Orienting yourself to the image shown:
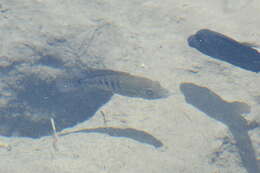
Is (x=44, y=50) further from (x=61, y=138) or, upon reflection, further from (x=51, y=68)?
(x=61, y=138)

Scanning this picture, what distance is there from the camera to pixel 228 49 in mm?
4871

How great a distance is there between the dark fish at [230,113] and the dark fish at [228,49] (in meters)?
0.71

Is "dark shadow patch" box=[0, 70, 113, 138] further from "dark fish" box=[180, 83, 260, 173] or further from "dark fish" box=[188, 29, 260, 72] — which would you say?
"dark fish" box=[188, 29, 260, 72]

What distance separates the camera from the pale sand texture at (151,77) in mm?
3971

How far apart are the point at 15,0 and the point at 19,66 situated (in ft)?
6.25

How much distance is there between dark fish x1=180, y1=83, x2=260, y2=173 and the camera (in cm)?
463

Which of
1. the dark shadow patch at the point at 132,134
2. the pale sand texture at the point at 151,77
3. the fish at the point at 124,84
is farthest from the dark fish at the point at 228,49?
the dark shadow patch at the point at 132,134

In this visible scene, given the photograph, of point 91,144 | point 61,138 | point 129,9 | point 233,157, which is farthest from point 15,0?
point 233,157

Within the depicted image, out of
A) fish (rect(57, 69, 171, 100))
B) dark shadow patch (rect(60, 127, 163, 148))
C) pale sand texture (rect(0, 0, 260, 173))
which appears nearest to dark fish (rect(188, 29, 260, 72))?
pale sand texture (rect(0, 0, 260, 173))

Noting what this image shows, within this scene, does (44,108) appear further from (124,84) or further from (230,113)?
(230,113)

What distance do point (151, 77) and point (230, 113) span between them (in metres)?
1.62

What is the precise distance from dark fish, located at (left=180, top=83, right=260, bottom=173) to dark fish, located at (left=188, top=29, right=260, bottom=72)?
2.34ft

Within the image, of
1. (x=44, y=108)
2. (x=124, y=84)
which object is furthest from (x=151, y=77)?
(x=44, y=108)

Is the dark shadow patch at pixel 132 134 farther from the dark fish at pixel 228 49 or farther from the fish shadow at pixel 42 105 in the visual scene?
the dark fish at pixel 228 49
